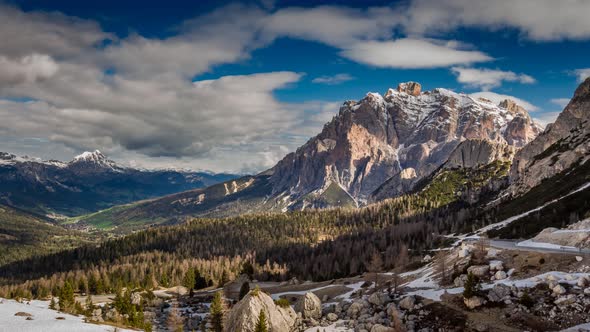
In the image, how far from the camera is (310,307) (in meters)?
101

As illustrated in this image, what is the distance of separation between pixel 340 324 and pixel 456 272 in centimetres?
2733

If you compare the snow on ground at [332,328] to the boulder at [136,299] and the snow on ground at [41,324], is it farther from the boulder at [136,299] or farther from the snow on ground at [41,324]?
the boulder at [136,299]

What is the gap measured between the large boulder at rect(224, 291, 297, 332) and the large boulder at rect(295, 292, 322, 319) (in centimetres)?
419

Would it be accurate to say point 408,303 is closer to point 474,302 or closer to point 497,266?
point 474,302

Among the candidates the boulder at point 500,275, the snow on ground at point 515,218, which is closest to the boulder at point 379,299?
the boulder at point 500,275

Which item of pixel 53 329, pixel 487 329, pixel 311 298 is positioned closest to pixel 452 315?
pixel 487 329

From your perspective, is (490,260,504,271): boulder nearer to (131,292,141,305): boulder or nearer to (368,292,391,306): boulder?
(368,292,391,306): boulder

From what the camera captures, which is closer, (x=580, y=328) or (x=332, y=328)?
(x=580, y=328)

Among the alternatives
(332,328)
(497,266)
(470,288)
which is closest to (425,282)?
(497,266)

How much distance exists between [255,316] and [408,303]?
33067mm

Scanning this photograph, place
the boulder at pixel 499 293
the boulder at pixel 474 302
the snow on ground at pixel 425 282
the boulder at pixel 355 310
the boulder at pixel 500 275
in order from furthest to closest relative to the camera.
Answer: the snow on ground at pixel 425 282
the boulder at pixel 355 310
the boulder at pixel 500 275
the boulder at pixel 474 302
the boulder at pixel 499 293

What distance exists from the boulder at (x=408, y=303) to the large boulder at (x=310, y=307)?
79.7 feet

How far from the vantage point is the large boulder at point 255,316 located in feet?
285

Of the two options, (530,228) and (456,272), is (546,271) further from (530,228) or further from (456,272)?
(530,228)
